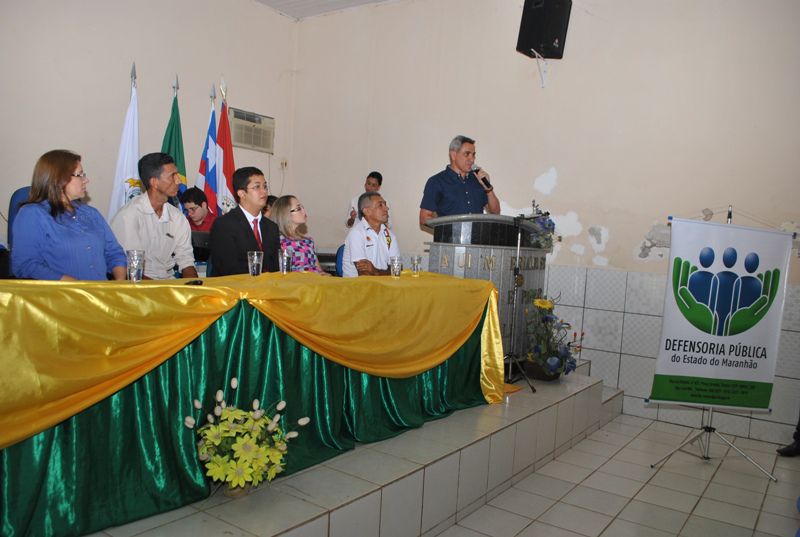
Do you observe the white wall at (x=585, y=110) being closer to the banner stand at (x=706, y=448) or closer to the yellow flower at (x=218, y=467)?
the banner stand at (x=706, y=448)

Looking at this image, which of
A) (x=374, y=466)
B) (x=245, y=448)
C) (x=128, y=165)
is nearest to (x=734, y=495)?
(x=374, y=466)

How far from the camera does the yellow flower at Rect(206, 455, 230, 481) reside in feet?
6.18

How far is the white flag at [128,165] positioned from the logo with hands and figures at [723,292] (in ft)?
13.9

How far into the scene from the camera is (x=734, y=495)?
3.18m

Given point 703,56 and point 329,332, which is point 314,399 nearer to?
point 329,332

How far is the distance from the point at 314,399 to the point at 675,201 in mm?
3479

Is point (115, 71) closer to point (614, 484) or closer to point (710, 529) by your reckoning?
point (614, 484)

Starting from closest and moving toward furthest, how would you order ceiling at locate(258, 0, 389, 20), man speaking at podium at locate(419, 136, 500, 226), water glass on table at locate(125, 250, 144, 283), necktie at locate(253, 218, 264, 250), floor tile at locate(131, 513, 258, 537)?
floor tile at locate(131, 513, 258, 537) → water glass on table at locate(125, 250, 144, 283) → necktie at locate(253, 218, 264, 250) → man speaking at podium at locate(419, 136, 500, 226) → ceiling at locate(258, 0, 389, 20)

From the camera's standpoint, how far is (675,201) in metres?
4.54

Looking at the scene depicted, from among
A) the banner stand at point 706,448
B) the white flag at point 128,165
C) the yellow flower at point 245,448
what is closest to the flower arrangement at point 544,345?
the banner stand at point 706,448

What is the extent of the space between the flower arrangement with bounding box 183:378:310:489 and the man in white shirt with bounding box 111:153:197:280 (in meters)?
1.47

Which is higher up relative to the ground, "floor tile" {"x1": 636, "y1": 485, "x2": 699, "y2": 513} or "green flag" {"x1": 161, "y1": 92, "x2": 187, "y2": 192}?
"green flag" {"x1": 161, "y1": 92, "x2": 187, "y2": 192}

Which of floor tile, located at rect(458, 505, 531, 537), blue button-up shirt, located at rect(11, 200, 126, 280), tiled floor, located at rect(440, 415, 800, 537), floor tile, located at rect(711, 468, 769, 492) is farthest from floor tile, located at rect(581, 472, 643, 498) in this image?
blue button-up shirt, located at rect(11, 200, 126, 280)

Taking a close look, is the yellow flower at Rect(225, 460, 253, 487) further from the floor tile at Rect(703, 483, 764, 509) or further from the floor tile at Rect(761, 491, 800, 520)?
the floor tile at Rect(761, 491, 800, 520)
